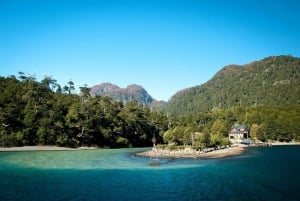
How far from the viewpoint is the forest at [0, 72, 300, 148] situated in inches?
3888

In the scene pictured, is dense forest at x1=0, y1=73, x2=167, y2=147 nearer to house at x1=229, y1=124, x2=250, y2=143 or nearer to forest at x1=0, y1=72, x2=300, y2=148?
forest at x1=0, y1=72, x2=300, y2=148

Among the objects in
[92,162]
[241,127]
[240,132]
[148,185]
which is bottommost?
[148,185]

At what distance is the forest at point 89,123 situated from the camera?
98.8 meters

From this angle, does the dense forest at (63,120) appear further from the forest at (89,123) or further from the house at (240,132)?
the house at (240,132)

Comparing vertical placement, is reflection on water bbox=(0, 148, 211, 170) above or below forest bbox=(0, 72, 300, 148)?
below

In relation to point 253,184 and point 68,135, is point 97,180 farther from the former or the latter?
point 68,135

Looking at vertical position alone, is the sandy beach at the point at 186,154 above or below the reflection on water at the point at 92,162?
above

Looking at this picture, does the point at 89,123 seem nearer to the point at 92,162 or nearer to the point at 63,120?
the point at 63,120

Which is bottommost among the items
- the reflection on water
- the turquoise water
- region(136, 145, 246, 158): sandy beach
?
the turquoise water

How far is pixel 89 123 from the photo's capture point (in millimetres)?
110375

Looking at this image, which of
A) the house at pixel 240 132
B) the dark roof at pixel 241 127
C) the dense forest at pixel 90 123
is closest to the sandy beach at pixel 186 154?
the dense forest at pixel 90 123

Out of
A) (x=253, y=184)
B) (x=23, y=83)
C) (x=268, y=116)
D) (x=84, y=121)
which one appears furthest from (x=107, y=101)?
(x=253, y=184)

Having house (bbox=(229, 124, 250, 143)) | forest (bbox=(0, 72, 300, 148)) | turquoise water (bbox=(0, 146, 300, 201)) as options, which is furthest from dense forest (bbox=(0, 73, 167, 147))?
turquoise water (bbox=(0, 146, 300, 201))

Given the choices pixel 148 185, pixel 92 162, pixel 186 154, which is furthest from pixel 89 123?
pixel 148 185
